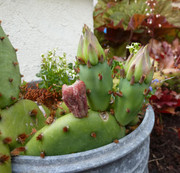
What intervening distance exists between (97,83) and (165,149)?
1176 mm

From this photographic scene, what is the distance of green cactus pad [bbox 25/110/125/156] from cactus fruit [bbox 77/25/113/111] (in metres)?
0.06

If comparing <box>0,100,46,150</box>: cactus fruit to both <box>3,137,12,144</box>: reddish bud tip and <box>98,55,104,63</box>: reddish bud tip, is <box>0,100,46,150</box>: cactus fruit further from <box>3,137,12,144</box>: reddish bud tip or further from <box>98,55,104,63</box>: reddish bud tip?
<box>98,55,104,63</box>: reddish bud tip

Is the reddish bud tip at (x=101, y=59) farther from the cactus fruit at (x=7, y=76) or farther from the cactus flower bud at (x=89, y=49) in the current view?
the cactus fruit at (x=7, y=76)

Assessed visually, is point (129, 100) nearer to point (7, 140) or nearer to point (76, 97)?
point (76, 97)

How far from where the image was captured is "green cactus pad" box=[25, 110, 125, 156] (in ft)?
1.82

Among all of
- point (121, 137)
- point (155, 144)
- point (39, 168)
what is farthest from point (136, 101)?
point (155, 144)

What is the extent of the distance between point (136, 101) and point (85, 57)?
22 cm

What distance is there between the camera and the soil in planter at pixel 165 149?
1.32 metres

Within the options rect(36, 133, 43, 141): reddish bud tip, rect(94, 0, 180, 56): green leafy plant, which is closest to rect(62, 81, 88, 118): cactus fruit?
rect(36, 133, 43, 141): reddish bud tip

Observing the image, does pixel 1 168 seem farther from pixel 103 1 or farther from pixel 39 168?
pixel 103 1

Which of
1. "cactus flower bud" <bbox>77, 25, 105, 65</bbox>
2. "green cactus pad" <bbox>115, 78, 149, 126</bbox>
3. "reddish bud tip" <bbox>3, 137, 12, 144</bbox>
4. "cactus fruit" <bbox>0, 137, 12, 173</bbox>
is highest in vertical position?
"cactus flower bud" <bbox>77, 25, 105, 65</bbox>

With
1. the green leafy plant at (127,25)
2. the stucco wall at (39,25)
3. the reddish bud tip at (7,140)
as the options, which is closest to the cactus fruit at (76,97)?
the reddish bud tip at (7,140)

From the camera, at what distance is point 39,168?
0.52 metres

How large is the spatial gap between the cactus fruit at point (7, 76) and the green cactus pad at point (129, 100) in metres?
0.39
